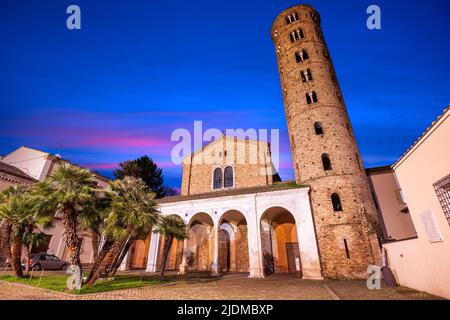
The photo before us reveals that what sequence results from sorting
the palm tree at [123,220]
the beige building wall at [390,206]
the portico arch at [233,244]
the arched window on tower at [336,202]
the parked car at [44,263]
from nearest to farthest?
the palm tree at [123,220] < the arched window on tower at [336,202] < the beige building wall at [390,206] < the parked car at [44,263] < the portico arch at [233,244]

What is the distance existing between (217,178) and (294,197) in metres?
10.9

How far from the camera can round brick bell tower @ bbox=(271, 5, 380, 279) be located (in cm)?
1356

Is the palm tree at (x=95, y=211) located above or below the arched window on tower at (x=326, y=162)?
below

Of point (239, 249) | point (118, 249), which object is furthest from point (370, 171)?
point (118, 249)

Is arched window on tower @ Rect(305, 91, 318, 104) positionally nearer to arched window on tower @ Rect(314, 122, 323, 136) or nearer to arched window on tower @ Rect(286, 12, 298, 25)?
arched window on tower @ Rect(314, 122, 323, 136)

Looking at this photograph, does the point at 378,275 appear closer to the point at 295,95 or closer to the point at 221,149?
the point at 295,95

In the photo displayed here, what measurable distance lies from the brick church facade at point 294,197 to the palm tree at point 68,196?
9602 mm

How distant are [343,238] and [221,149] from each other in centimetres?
1552

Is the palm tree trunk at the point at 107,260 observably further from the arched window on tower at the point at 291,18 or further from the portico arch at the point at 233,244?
the arched window on tower at the point at 291,18

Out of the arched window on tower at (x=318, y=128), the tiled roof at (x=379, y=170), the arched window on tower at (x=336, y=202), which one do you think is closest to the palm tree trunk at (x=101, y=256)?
the arched window on tower at (x=336, y=202)

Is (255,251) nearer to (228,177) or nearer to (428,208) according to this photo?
(428,208)

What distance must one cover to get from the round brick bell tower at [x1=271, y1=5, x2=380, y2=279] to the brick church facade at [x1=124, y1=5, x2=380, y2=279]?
0.21 feet

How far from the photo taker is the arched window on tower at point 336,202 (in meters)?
15.0

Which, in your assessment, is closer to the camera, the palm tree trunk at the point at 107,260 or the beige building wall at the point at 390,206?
the palm tree trunk at the point at 107,260
